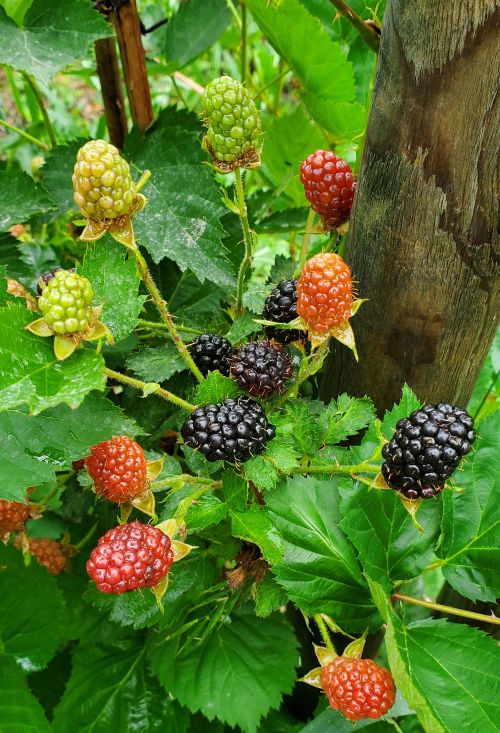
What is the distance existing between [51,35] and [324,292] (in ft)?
1.90

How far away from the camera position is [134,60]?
3.34 feet

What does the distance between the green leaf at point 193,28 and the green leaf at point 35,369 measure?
75 cm

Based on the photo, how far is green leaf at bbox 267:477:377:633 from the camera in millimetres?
783

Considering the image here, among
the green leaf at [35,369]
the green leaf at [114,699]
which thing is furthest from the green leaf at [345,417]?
the green leaf at [114,699]

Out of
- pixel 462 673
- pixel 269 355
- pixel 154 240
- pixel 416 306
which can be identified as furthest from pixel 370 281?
pixel 462 673

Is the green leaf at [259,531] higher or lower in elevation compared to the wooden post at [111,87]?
lower

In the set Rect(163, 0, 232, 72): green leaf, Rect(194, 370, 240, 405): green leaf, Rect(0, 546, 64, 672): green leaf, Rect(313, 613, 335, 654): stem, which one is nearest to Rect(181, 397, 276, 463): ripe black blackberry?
Rect(194, 370, 240, 405): green leaf

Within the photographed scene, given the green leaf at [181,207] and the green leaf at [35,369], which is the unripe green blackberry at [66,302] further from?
the green leaf at [181,207]

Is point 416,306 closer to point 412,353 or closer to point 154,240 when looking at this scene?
point 412,353

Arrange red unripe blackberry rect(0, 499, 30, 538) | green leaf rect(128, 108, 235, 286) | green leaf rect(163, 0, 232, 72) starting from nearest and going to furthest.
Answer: red unripe blackberry rect(0, 499, 30, 538), green leaf rect(128, 108, 235, 286), green leaf rect(163, 0, 232, 72)

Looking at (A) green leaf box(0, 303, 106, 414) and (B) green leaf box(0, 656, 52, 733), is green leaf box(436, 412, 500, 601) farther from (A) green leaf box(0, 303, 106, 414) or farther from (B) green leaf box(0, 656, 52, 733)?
(B) green leaf box(0, 656, 52, 733)

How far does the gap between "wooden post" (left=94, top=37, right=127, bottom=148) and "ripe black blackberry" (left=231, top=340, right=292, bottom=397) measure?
1.96ft

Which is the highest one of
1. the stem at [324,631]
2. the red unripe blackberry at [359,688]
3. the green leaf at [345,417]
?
the green leaf at [345,417]

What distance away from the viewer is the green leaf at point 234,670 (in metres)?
1.03
